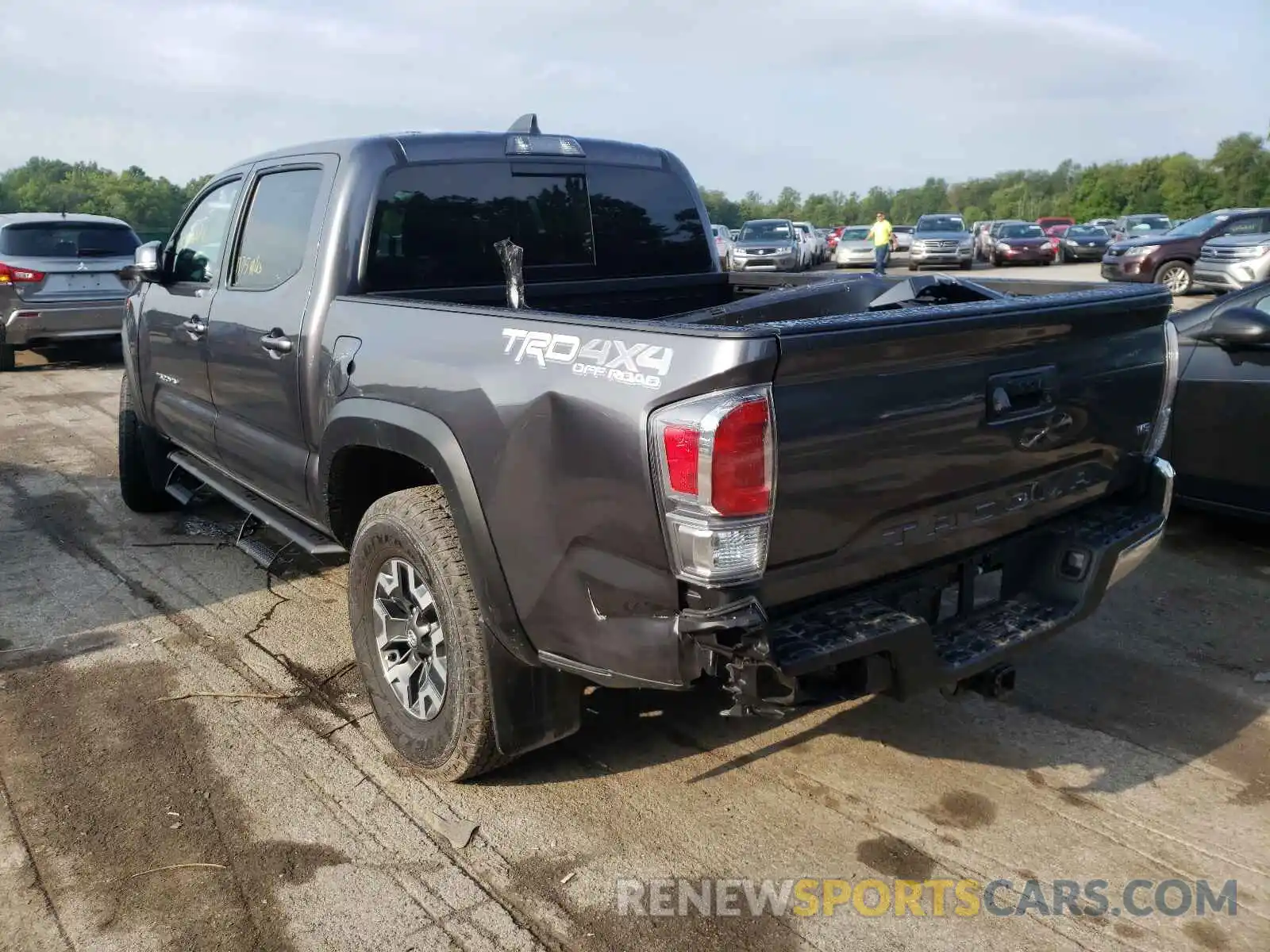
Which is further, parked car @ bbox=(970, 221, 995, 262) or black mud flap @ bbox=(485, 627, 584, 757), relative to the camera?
parked car @ bbox=(970, 221, 995, 262)

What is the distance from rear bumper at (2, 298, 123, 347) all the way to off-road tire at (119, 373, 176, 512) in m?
5.73

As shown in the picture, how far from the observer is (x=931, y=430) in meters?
2.64

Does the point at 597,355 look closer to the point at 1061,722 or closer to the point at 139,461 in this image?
the point at 1061,722

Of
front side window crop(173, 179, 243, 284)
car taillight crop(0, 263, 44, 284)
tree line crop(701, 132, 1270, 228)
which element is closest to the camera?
front side window crop(173, 179, 243, 284)

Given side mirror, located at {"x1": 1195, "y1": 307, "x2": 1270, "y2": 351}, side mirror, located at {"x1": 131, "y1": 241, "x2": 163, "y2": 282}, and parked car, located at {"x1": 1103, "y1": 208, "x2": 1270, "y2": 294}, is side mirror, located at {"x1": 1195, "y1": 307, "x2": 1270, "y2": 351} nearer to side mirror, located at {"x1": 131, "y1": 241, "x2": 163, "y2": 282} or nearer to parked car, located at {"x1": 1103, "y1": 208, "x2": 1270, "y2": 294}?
side mirror, located at {"x1": 131, "y1": 241, "x2": 163, "y2": 282}

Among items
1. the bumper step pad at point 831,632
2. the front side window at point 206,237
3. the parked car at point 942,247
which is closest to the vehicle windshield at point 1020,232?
the parked car at point 942,247

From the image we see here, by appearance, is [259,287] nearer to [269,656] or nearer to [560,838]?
[269,656]

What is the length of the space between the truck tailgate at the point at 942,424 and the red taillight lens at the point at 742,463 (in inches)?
2.1

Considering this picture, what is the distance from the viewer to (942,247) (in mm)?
28547

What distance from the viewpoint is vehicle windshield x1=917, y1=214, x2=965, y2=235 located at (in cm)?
2959

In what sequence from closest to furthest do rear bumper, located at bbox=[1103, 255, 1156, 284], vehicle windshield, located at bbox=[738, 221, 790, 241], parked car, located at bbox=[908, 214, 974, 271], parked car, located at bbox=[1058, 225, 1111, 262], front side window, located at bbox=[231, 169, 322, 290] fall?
front side window, located at bbox=[231, 169, 322, 290], rear bumper, located at bbox=[1103, 255, 1156, 284], vehicle windshield, located at bbox=[738, 221, 790, 241], parked car, located at bbox=[908, 214, 974, 271], parked car, located at bbox=[1058, 225, 1111, 262]

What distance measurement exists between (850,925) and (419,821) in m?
1.30

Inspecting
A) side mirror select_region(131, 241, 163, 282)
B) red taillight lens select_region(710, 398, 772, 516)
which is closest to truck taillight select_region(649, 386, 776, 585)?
red taillight lens select_region(710, 398, 772, 516)

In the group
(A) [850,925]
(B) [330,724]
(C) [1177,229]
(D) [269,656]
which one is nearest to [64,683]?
(D) [269,656]
